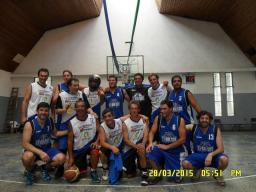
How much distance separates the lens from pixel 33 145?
11.2 feet

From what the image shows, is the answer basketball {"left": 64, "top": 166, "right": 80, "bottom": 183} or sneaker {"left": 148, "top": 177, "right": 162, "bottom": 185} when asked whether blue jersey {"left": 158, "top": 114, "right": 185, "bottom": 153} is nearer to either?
sneaker {"left": 148, "top": 177, "right": 162, "bottom": 185}

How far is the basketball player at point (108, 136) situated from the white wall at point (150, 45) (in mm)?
8517

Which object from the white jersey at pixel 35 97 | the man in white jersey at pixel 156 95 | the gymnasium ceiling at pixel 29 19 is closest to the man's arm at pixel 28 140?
the white jersey at pixel 35 97

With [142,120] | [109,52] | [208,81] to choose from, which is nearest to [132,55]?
[109,52]

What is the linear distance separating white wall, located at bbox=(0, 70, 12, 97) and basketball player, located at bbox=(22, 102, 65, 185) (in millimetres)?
9388

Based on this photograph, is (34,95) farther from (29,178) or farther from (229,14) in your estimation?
(229,14)

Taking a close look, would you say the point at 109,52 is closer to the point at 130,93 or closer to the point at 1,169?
the point at 130,93

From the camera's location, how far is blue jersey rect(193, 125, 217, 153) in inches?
132

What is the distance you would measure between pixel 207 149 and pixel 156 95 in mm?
1453

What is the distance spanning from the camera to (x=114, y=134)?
12.0ft

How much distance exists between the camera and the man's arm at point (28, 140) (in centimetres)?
326

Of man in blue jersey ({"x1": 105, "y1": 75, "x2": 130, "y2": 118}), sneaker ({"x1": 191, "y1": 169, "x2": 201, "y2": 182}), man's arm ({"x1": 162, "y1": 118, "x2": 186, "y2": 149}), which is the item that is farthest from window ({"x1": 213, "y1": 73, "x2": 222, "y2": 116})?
man's arm ({"x1": 162, "y1": 118, "x2": 186, "y2": 149})

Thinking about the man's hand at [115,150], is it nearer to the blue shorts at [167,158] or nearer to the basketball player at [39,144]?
the blue shorts at [167,158]

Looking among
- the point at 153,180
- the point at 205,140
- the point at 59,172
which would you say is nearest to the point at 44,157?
the point at 59,172
